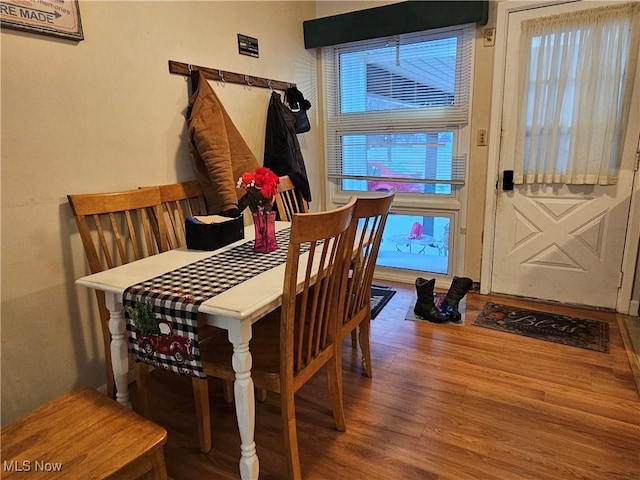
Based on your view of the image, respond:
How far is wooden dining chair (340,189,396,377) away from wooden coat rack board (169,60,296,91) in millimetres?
1320

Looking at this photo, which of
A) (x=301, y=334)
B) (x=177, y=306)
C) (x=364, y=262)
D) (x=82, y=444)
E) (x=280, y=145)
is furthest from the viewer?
(x=280, y=145)

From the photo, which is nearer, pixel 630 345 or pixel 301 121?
pixel 630 345

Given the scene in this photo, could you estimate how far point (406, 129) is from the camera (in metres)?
3.24

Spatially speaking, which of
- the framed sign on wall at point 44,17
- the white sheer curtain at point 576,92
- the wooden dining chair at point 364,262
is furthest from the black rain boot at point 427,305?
the framed sign on wall at point 44,17

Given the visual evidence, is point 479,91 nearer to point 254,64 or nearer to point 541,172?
point 541,172

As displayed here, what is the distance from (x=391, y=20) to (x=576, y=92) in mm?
1340

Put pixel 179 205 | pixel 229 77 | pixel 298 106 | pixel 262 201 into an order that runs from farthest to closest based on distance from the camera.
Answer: pixel 298 106 → pixel 229 77 → pixel 179 205 → pixel 262 201

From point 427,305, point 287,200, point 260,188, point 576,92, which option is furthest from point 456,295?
point 260,188

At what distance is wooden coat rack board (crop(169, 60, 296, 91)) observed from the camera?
7.35 feet

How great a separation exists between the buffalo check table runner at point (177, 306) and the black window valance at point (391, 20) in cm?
230

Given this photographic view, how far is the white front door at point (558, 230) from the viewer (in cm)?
268

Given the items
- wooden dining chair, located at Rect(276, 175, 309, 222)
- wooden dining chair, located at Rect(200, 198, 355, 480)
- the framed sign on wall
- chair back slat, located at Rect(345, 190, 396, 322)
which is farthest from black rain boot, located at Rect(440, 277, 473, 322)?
the framed sign on wall

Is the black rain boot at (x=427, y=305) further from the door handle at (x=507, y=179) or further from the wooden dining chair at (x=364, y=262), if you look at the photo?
the door handle at (x=507, y=179)

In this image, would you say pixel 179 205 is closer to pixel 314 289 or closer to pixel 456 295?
pixel 314 289
